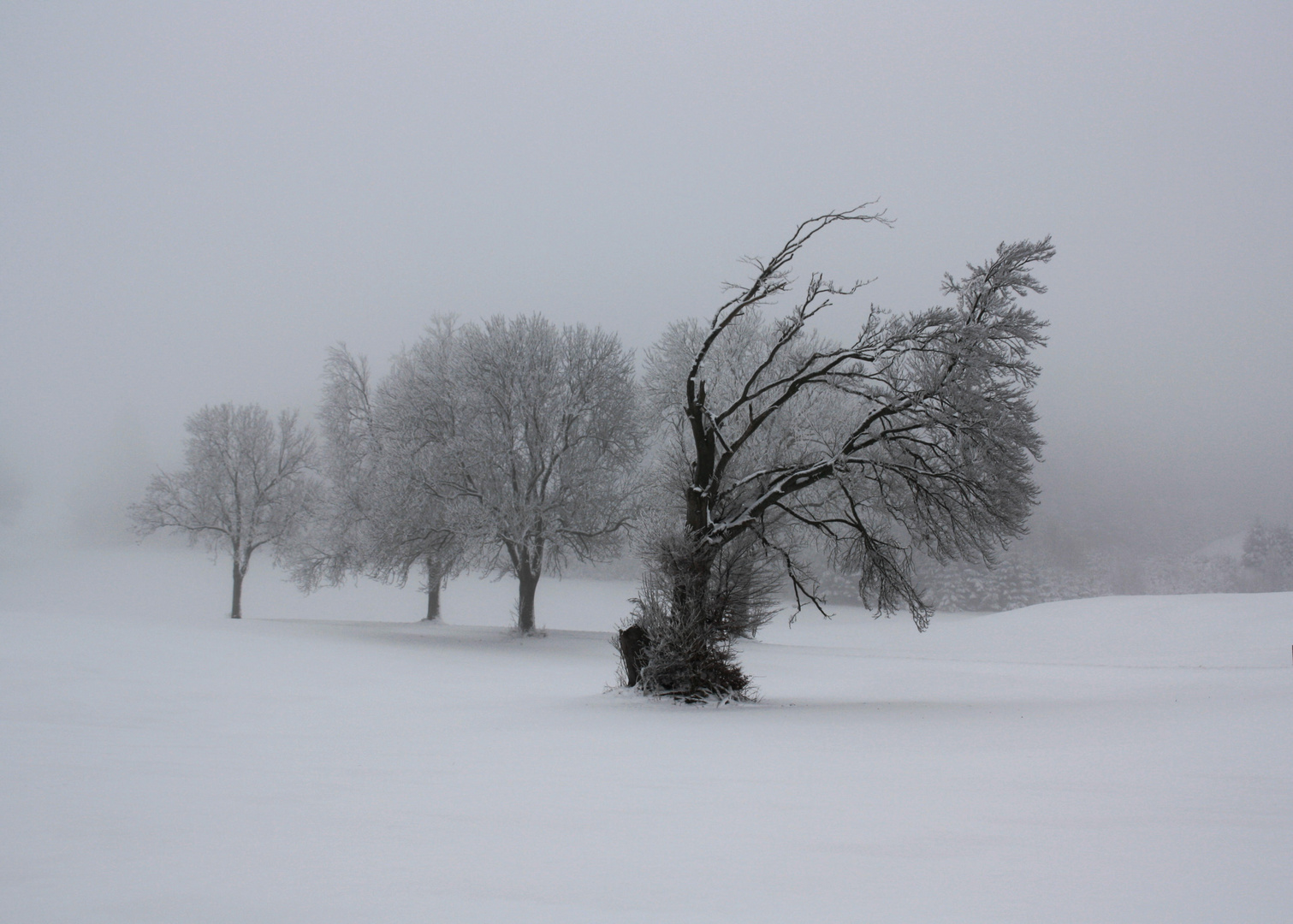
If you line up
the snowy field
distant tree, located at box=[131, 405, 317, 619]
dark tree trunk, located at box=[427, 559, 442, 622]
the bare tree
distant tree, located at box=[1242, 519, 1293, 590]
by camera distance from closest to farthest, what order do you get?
the snowy field → the bare tree → dark tree trunk, located at box=[427, 559, 442, 622] → distant tree, located at box=[131, 405, 317, 619] → distant tree, located at box=[1242, 519, 1293, 590]

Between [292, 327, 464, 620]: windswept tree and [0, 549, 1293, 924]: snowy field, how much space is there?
9.31m

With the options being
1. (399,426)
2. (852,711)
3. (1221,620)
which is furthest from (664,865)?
(1221,620)

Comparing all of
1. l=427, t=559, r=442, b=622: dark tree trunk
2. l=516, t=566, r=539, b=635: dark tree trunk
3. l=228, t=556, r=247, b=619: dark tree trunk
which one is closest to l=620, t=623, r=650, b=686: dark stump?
l=516, t=566, r=539, b=635: dark tree trunk

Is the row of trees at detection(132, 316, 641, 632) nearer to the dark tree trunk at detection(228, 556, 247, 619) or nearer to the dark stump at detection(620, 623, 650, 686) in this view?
the dark tree trunk at detection(228, 556, 247, 619)

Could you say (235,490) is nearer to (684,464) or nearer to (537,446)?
(537,446)

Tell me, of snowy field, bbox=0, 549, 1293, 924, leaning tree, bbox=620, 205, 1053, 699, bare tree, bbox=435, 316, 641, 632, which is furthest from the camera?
bare tree, bbox=435, 316, 641, 632

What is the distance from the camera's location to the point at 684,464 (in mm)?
14531

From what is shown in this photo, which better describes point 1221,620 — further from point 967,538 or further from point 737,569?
point 737,569

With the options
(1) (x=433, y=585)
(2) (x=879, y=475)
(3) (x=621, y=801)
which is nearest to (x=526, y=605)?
(1) (x=433, y=585)

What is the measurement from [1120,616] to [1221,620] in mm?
3432

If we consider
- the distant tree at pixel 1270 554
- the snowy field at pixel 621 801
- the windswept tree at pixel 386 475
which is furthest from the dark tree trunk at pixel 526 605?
the distant tree at pixel 1270 554

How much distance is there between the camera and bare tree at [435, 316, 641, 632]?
24016mm

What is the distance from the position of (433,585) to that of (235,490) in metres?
9.70

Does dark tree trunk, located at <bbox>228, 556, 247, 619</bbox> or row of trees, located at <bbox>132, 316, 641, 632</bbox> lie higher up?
row of trees, located at <bbox>132, 316, 641, 632</bbox>
